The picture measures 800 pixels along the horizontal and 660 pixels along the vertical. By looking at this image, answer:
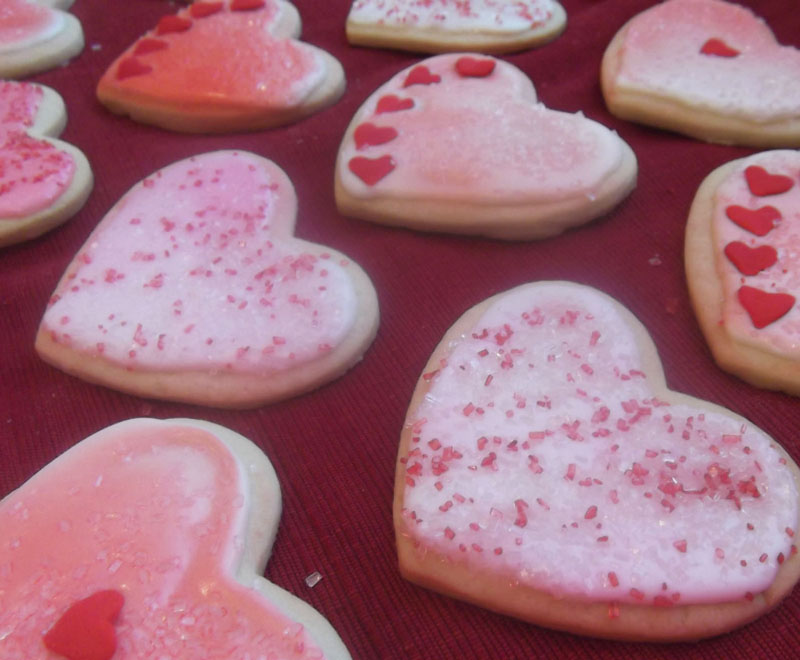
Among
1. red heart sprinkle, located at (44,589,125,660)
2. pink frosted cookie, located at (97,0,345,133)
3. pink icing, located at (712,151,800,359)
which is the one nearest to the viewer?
red heart sprinkle, located at (44,589,125,660)

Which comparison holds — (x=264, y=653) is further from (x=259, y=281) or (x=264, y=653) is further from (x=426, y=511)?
(x=259, y=281)

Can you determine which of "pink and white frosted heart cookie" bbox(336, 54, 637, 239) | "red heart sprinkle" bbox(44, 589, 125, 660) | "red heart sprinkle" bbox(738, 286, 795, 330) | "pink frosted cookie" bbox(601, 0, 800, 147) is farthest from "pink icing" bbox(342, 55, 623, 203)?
"red heart sprinkle" bbox(44, 589, 125, 660)

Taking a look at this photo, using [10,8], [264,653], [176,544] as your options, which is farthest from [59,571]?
[10,8]

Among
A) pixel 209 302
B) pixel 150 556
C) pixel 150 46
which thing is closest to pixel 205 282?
pixel 209 302

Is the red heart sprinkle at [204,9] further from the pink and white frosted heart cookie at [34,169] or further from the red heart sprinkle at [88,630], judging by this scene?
the red heart sprinkle at [88,630]

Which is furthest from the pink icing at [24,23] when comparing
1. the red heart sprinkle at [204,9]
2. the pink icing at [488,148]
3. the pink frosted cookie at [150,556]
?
the pink frosted cookie at [150,556]

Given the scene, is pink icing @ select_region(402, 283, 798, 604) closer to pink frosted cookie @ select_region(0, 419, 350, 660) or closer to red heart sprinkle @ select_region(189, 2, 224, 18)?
Answer: pink frosted cookie @ select_region(0, 419, 350, 660)

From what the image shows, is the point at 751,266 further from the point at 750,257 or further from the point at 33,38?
the point at 33,38
